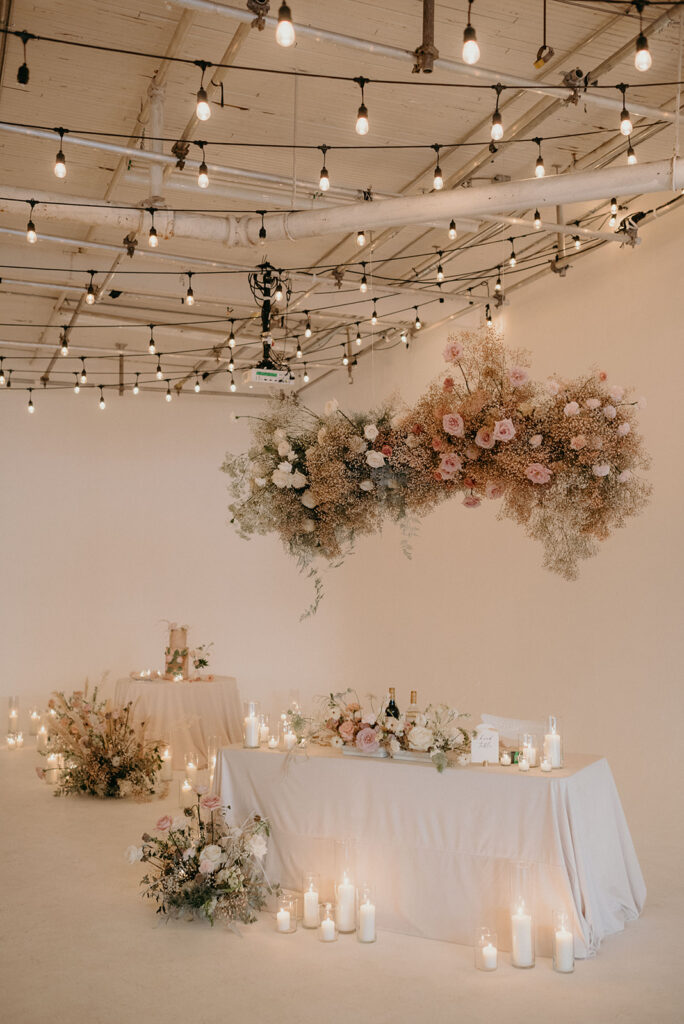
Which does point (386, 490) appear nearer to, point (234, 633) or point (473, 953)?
point (473, 953)

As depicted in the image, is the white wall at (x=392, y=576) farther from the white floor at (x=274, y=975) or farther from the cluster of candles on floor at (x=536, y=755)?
the white floor at (x=274, y=975)

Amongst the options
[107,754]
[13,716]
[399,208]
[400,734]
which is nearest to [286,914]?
[400,734]

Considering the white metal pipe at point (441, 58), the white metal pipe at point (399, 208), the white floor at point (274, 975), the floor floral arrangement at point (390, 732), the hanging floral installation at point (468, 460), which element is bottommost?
the white floor at point (274, 975)

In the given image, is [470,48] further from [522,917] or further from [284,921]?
[284,921]

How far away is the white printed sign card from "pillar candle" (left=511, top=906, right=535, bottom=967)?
0.75 metres

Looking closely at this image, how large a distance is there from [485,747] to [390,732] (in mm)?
505

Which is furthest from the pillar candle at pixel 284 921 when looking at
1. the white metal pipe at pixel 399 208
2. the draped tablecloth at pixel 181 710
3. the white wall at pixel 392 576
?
the white metal pipe at pixel 399 208

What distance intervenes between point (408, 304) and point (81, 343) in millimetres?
4196

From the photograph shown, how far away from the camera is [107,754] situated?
23.3 ft

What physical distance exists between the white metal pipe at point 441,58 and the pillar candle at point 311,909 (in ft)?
13.5

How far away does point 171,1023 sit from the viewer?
11.0 feet

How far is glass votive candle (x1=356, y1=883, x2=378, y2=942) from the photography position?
163 inches

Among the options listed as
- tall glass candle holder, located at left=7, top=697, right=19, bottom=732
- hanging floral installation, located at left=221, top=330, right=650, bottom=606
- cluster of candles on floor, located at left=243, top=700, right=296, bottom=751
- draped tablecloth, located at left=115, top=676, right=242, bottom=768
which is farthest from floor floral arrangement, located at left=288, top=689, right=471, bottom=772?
tall glass candle holder, located at left=7, top=697, right=19, bottom=732

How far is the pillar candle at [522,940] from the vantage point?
12.6ft
